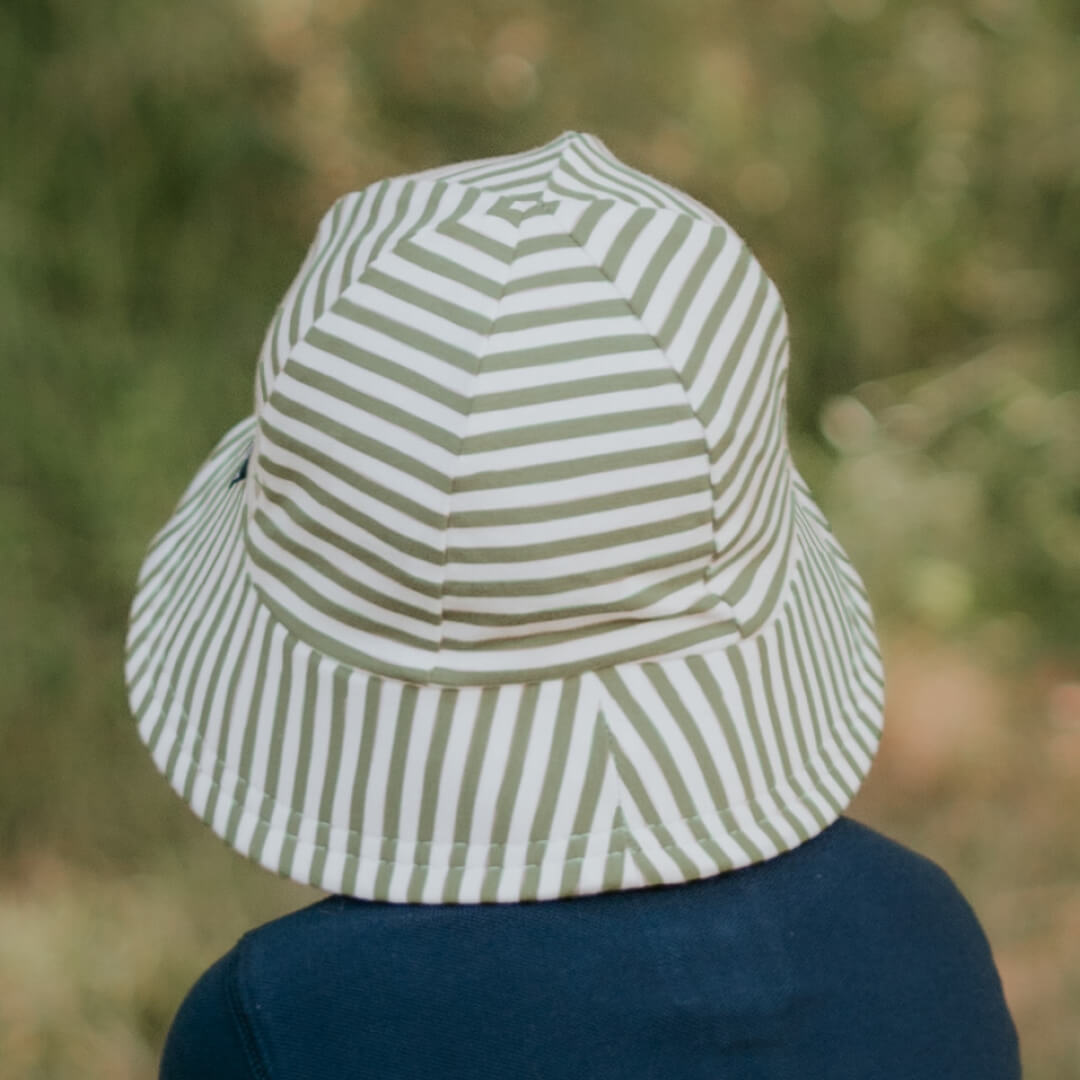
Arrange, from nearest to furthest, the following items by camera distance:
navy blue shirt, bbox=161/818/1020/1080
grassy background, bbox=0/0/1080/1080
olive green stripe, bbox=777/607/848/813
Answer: navy blue shirt, bbox=161/818/1020/1080, olive green stripe, bbox=777/607/848/813, grassy background, bbox=0/0/1080/1080

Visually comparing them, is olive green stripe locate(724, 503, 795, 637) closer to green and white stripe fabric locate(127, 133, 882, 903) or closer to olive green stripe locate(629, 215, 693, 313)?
green and white stripe fabric locate(127, 133, 882, 903)

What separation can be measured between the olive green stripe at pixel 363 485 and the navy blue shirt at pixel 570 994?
0.20 metres

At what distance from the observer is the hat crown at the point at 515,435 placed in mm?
592

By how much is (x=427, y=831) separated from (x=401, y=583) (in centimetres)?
13

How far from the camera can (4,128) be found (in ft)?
6.27

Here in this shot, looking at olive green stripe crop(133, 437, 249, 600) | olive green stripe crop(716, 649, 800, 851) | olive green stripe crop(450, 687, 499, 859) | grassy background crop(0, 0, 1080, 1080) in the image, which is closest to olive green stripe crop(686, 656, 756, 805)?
olive green stripe crop(716, 649, 800, 851)

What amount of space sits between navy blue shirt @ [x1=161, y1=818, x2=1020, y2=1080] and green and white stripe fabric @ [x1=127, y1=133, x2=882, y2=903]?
2 centimetres

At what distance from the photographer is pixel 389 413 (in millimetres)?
597

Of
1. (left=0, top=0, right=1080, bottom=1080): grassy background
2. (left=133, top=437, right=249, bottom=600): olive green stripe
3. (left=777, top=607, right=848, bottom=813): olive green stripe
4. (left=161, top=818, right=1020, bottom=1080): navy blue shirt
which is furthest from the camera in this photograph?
(left=0, top=0, right=1080, bottom=1080): grassy background

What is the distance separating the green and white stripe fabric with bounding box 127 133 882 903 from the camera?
1.96 feet

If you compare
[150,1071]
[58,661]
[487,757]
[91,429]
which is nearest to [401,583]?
[487,757]

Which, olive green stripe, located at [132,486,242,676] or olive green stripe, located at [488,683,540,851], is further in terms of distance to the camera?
olive green stripe, located at [132,486,242,676]

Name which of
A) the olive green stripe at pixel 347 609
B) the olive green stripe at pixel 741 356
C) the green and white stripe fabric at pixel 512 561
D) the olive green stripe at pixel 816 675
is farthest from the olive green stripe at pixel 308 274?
the olive green stripe at pixel 816 675

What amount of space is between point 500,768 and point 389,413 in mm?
183
